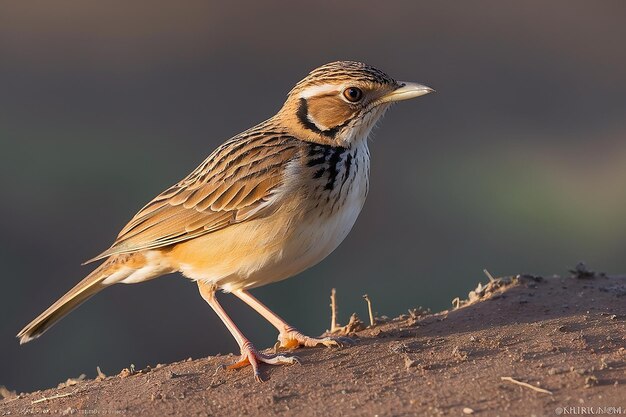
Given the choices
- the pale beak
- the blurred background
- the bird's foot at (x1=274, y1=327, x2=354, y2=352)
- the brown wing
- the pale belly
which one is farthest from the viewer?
the blurred background

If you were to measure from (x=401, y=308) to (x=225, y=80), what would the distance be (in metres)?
13.9

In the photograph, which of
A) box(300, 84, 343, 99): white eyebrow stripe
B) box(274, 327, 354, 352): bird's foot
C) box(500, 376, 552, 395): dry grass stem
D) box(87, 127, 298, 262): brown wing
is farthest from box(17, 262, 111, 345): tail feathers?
box(500, 376, 552, 395): dry grass stem

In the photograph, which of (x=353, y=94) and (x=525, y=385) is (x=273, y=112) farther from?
(x=525, y=385)

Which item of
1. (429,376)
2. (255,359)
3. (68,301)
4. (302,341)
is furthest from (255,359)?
(68,301)

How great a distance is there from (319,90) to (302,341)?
2.10m

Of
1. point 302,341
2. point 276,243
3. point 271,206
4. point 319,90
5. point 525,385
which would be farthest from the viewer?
point 319,90

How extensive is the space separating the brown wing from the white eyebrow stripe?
43 centimetres

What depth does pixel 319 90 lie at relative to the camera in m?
9.47

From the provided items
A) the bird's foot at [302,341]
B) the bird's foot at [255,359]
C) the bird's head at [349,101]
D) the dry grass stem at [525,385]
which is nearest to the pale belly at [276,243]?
the bird's head at [349,101]

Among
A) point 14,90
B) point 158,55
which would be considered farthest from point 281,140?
point 158,55

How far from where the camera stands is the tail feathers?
32.1ft

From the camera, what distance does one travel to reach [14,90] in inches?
1072

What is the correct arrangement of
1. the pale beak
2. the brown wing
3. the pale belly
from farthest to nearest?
the pale beak < the brown wing < the pale belly

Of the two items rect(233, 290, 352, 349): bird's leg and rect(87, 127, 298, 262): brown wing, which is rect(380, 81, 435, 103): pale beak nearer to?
rect(87, 127, 298, 262): brown wing
